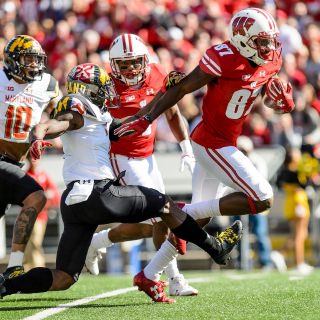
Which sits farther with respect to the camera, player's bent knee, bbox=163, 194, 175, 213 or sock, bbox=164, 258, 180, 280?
sock, bbox=164, 258, 180, 280

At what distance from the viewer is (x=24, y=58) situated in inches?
275

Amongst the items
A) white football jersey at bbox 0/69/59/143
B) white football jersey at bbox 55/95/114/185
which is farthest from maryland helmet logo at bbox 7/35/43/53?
white football jersey at bbox 55/95/114/185

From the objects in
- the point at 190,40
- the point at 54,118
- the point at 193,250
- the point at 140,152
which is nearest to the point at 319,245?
the point at 193,250

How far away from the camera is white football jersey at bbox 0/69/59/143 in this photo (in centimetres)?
698

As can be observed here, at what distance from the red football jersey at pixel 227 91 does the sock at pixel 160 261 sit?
2.48ft

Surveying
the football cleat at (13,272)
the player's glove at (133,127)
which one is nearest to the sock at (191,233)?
the player's glove at (133,127)

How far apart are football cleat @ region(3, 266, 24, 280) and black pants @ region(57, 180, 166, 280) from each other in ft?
1.28

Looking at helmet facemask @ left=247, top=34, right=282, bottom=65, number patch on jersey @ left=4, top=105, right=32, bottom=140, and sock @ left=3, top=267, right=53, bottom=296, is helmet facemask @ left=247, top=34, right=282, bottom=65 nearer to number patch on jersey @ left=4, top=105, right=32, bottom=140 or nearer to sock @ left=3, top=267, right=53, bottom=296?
number patch on jersey @ left=4, top=105, right=32, bottom=140

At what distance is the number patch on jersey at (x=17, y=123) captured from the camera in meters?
6.97

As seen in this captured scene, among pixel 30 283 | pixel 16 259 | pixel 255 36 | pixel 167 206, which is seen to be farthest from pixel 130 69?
pixel 30 283

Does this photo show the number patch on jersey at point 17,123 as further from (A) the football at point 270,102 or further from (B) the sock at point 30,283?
(A) the football at point 270,102

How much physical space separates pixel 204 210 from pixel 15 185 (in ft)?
4.30

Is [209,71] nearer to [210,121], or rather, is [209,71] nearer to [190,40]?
[210,121]

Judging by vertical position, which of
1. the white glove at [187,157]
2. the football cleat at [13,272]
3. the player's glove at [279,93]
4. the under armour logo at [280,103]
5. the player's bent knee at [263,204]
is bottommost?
the football cleat at [13,272]
